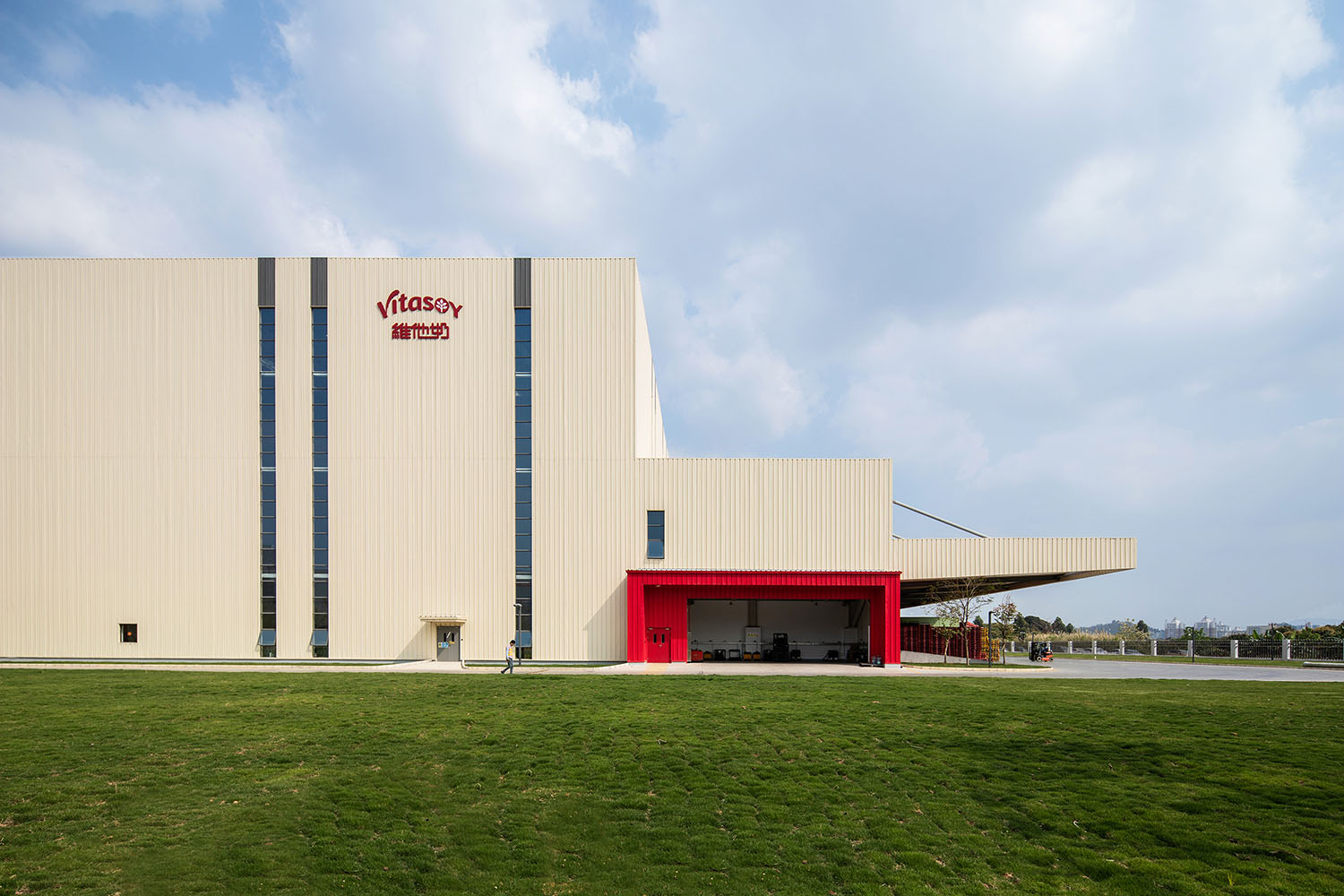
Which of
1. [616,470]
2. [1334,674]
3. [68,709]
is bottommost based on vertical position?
[1334,674]

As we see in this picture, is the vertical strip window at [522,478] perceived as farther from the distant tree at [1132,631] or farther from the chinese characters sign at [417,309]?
the distant tree at [1132,631]

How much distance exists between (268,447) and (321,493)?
344 centimetres

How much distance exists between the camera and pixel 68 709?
1939 centimetres

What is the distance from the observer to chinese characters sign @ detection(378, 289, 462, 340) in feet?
132

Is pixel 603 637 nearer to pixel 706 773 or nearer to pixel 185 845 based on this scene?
pixel 706 773

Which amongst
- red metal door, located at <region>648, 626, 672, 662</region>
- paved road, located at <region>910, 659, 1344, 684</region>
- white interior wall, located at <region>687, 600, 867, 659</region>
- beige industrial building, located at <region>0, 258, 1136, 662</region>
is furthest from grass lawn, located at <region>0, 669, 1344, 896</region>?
white interior wall, located at <region>687, 600, 867, 659</region>

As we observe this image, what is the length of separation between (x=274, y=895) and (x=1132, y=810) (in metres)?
11.7

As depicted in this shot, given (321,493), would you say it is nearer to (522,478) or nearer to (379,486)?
(379,486)

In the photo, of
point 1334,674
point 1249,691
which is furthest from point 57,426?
point 1334,674

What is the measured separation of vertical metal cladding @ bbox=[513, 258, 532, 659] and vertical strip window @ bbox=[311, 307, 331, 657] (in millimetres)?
8986

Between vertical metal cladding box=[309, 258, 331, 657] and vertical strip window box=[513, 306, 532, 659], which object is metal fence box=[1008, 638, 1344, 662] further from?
vertical metal cladding box=[309, 258, 331, 657]

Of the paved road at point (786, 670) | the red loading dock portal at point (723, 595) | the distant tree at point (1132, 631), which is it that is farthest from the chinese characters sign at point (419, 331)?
the distant tree at point (1132, 631)

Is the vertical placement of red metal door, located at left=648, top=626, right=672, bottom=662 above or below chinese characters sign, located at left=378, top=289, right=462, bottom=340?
below

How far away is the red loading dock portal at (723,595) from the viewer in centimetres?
3838
